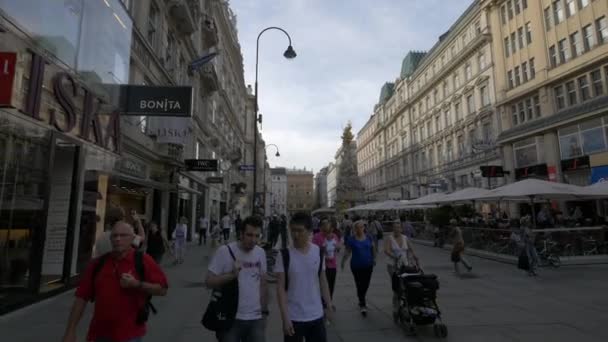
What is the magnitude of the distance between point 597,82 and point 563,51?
13.8ft

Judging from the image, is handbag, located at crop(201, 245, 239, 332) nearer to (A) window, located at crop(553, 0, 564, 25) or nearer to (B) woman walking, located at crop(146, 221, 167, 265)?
(B) woman walking, located at crop(146, 221, 167, 265)

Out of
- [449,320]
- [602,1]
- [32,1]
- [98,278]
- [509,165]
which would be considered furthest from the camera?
[509,165]

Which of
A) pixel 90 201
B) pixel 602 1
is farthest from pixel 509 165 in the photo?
pixel 90 201

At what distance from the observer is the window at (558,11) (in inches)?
1088

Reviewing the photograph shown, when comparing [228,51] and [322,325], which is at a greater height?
[228,51]

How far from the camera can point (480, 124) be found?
3784 cm

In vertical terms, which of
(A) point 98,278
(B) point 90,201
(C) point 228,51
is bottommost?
(A) point 98,278

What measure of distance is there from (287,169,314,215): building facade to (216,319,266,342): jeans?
496ft

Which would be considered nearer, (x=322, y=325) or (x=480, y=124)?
(x=322, y=325)

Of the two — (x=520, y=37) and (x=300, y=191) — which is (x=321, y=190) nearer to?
(x=300, y=191)

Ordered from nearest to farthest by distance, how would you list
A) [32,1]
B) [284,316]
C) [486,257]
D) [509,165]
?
[284,316] < [32,1] < [486,257] < [509,165]

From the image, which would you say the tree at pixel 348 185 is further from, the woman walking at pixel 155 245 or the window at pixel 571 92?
the woman walking at pixel 155 245

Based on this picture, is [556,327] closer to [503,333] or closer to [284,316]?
[503,333]

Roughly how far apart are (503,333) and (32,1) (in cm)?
1098
